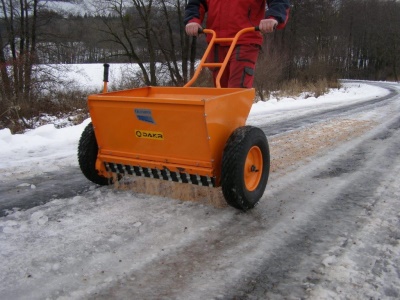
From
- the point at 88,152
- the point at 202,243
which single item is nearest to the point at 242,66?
the point at 88,152

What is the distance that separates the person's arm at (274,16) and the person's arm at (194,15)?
76cm

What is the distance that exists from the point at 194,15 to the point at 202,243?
2.55 metres

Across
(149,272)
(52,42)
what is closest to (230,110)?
(149,272)

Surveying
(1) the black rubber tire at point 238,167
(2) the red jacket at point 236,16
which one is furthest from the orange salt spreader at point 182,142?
(2) the red jacket at point 236,16

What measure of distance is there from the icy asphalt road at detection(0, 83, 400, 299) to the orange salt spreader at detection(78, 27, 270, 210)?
251mm

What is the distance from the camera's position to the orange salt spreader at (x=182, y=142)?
8.87 feet

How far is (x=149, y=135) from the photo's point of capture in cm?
290

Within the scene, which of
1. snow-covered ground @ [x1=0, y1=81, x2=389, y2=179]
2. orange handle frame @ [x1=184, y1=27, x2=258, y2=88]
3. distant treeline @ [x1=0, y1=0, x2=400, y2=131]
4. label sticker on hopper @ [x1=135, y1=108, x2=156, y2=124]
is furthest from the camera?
distant treeline @ [x1=0, y1=0, x2=400, y2=131]

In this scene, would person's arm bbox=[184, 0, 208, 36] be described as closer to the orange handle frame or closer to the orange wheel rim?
the orange handle frame

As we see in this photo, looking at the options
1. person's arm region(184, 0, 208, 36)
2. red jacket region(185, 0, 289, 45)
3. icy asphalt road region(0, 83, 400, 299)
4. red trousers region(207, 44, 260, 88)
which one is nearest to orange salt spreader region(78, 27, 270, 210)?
icy asphalt road region(0, 83, 400, 299)

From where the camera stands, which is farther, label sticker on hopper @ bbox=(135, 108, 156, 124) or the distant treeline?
the distant treeline

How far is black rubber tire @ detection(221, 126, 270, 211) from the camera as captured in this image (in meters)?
2.70

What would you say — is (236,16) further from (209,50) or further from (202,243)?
(202,243)

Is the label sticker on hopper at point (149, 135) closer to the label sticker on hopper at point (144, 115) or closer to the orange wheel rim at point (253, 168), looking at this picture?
the label sticker on hopper at point (144, 115)
